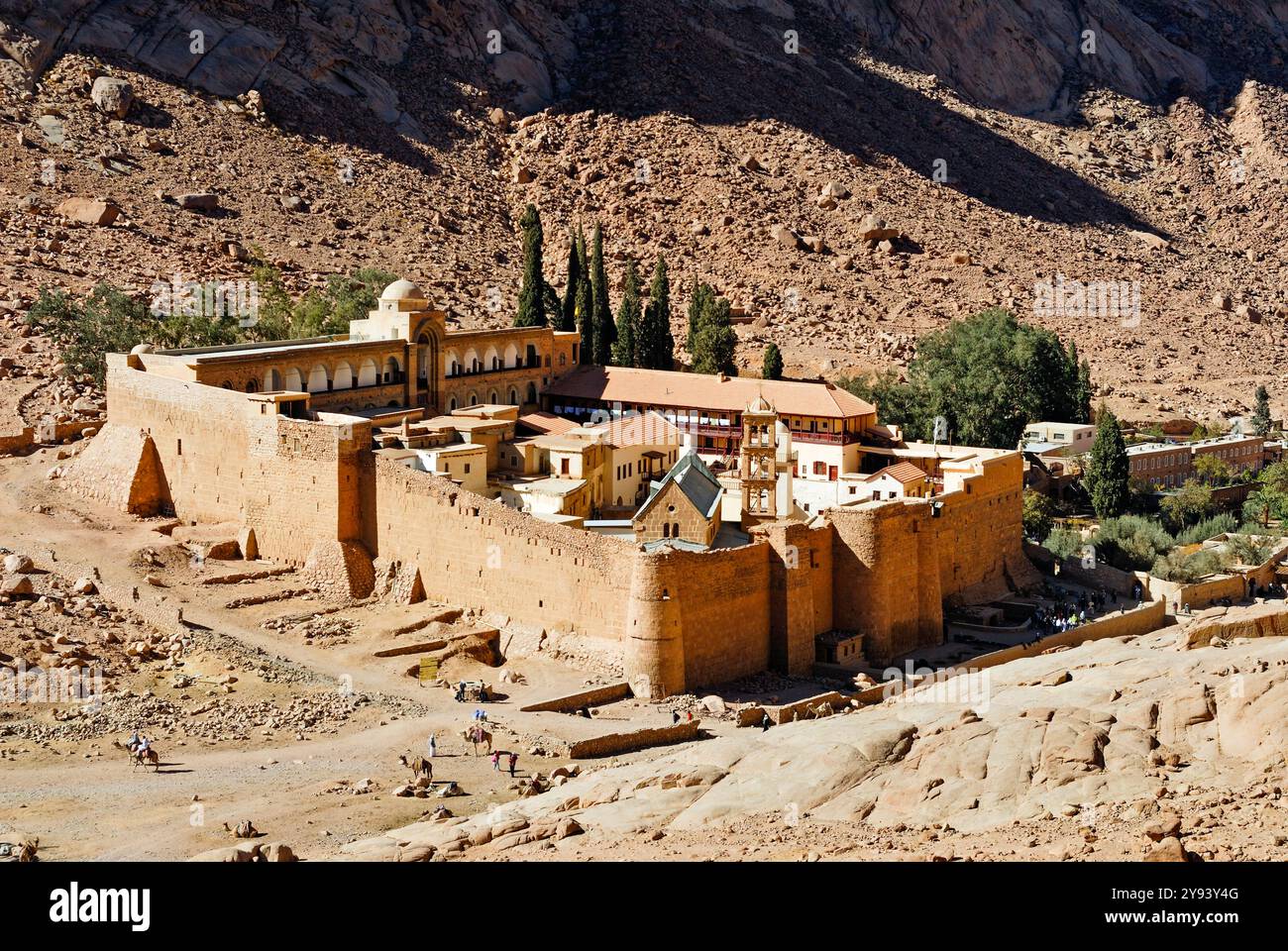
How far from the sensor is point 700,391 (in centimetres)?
5791

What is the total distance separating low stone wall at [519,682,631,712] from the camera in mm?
38688

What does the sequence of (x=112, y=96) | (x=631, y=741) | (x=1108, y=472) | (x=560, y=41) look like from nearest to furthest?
(x=631, y=741) → (x=1108, y=472) → (x=112, y=96) → (x=560, y=41)

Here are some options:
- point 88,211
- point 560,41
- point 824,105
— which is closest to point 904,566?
point 88,211

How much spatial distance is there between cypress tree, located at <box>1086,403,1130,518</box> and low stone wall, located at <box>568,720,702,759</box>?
2553 cm

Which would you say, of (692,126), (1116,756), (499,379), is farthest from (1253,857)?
(692,126)

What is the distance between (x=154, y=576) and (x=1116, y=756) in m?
23.4

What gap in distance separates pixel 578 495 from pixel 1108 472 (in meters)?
19.5

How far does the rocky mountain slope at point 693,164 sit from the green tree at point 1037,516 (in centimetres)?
1653

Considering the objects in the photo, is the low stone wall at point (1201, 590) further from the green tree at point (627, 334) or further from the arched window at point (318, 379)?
the arched window at point (318, 379)

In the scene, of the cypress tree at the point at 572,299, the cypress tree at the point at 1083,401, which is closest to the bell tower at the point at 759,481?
the cypress tree at the point at 572,299

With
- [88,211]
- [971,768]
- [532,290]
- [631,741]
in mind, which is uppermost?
[88,211]

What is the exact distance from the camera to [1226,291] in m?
95.4

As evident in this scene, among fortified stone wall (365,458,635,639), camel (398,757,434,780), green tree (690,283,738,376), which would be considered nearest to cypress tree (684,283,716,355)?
green tree (690,283,738,376)

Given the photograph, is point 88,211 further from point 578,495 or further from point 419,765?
point 419,765
